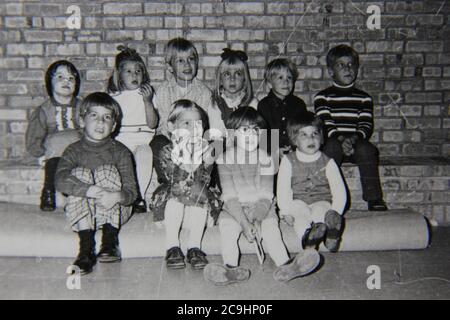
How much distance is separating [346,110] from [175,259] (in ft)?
5.95

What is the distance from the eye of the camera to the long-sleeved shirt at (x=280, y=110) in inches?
140

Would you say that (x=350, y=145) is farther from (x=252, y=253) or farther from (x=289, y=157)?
(x=252, y=253)

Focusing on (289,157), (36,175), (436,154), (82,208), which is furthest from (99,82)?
(436,154)

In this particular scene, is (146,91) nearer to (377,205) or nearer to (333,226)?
(333,226)

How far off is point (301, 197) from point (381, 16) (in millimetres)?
1811

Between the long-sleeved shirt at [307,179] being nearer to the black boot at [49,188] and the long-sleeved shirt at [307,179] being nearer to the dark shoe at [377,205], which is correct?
the dark shoe at [377,205]

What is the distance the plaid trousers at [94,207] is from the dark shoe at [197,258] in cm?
47

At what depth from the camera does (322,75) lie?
12.9 ft

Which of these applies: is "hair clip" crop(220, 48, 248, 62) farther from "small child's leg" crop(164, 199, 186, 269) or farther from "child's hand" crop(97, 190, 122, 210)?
"child's hand" crop(97, 190, 122, 210)

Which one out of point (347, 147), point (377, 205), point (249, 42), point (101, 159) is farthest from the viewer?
point (249, 42)

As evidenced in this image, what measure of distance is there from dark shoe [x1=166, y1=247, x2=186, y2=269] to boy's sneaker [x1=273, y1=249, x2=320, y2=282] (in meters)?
0.53

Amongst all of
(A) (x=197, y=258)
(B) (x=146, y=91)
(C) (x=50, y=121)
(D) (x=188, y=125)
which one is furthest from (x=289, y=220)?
(C) (x=50, y=121)

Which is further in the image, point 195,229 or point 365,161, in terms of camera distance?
point 365,161

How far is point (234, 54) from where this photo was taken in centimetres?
359
